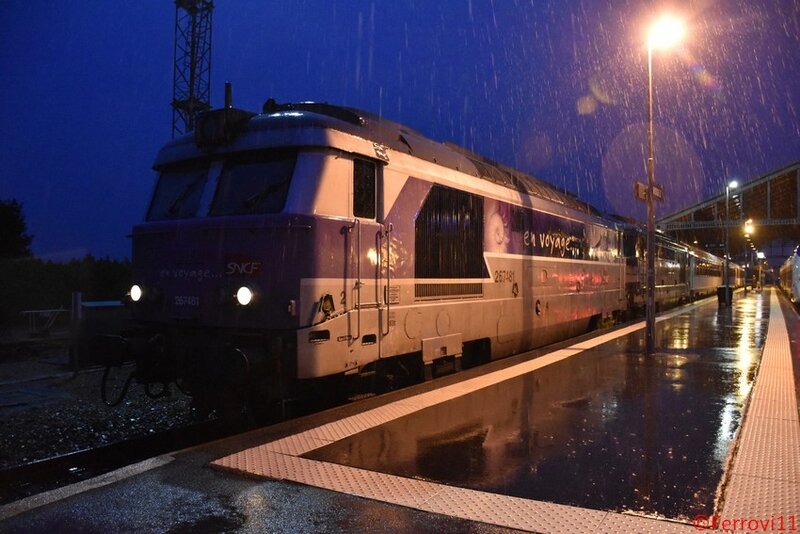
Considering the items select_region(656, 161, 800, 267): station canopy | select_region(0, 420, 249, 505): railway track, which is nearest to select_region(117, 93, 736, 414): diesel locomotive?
select_region(0, 420, 249, 505): railway track

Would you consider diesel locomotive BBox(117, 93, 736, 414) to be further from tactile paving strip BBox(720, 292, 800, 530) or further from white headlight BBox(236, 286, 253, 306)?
tactile paving strip BBox(720, 292, 800, 530)

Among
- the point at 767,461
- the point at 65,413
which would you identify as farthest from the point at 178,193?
the point at 767,461

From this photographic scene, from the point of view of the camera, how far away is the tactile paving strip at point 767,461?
386 cm

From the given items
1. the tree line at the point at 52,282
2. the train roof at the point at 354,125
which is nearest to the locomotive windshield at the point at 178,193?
the train roof at the point at 354,125

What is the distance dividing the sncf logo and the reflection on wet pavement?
189 cm

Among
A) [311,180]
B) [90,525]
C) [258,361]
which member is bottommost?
[90,525]

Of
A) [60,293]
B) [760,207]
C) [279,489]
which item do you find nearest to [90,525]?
[279,489]

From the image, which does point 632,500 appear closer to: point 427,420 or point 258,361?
point 427,420

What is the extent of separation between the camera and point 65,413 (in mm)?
8086

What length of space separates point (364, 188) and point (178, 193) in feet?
7.48

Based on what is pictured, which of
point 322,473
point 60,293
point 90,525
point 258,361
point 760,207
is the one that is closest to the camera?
point 90,525

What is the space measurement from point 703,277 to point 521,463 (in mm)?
39404

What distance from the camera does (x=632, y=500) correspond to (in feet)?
13.2

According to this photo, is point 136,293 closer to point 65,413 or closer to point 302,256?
point 302,256
